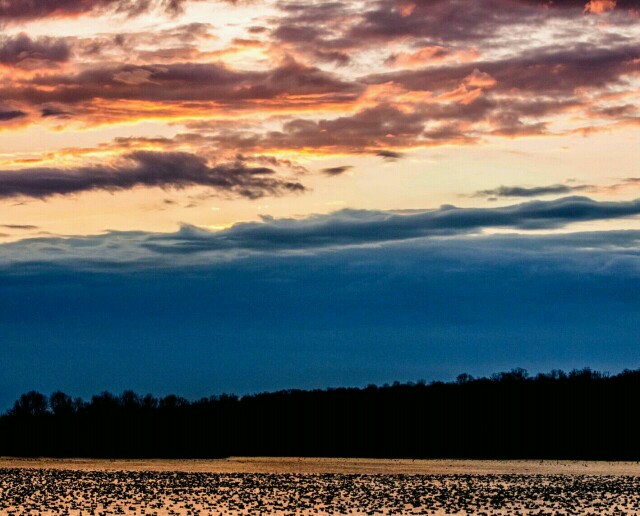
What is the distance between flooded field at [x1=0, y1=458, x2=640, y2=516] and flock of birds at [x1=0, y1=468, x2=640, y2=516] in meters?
0.05

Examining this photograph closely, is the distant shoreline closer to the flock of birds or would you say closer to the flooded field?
the flooded field

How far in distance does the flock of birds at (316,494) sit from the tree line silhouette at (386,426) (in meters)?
60.1

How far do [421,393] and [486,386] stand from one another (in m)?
11.1

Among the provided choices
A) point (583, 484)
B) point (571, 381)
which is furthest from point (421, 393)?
point (583, 484)

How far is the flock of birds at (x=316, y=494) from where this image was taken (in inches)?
1948

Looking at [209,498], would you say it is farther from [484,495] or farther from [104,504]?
[484,495]

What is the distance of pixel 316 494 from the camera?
196 ft

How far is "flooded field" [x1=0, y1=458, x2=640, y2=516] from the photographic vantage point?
4981 centimetres

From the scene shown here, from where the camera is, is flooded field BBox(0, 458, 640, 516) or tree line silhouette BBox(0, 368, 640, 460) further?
tree line silhouette BBox(0, 368, 640, 460)

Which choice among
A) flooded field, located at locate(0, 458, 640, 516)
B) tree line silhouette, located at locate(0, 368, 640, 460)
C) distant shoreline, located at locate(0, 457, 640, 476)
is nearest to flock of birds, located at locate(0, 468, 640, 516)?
flooded field, located at locate(0, 458, 640, 516)

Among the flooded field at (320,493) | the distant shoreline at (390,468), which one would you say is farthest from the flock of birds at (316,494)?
the distant shoreline at (390,468)

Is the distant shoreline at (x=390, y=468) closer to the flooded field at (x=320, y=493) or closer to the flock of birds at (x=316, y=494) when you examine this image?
the flooded field at (x=320, y=493)

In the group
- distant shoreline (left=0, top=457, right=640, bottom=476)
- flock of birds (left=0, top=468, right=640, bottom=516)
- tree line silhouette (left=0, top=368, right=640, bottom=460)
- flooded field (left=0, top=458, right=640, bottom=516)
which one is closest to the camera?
flock of birds (left=0, top=468, right=640, bottom=516)

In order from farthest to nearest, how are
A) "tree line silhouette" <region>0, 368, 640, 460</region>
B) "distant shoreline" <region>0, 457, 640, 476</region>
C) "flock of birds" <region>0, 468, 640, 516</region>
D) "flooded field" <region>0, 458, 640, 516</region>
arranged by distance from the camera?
"tree line silhouette" <region>0, 368, 640, 460</region>, "distant shoreline" <region>0, 457, 640, 476</region>, "flooded field" <region>0, 458, 640, 516</region>, "flock of birds" <region>0, 468, 640, 516</region>
